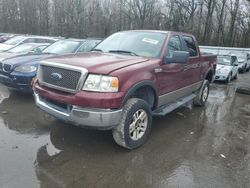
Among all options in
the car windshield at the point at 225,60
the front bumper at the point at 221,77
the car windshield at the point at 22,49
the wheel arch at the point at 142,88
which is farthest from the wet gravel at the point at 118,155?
Answer: the car windshield at the point at 225,60

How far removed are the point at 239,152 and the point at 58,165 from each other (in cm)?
303

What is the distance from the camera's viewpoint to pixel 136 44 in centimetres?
507

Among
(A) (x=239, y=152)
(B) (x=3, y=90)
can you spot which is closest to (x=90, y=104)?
(A) (x=239, y=152)

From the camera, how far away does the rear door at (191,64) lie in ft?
18.8

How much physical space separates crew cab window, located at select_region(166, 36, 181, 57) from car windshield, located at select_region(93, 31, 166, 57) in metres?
0.18

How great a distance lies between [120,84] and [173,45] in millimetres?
1988

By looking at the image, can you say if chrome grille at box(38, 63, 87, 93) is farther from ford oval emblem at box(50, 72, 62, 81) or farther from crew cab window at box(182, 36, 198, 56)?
crew cab window at box(182, 36, 198, 56)

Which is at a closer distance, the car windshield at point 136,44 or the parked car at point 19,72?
the car windshield at point 136,44

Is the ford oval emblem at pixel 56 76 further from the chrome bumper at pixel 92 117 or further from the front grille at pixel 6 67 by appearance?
the front grille at pixel 6 67

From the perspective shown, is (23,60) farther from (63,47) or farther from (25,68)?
(63,47)

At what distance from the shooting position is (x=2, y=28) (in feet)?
129

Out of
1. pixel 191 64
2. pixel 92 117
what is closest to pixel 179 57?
pixel 191 64

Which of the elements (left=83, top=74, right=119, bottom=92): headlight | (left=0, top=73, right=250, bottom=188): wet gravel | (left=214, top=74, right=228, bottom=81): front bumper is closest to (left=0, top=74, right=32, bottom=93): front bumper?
(left=0, top=73, right=250, bottom=188): wet gravel

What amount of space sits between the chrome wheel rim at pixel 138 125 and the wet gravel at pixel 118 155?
0.25 metres
